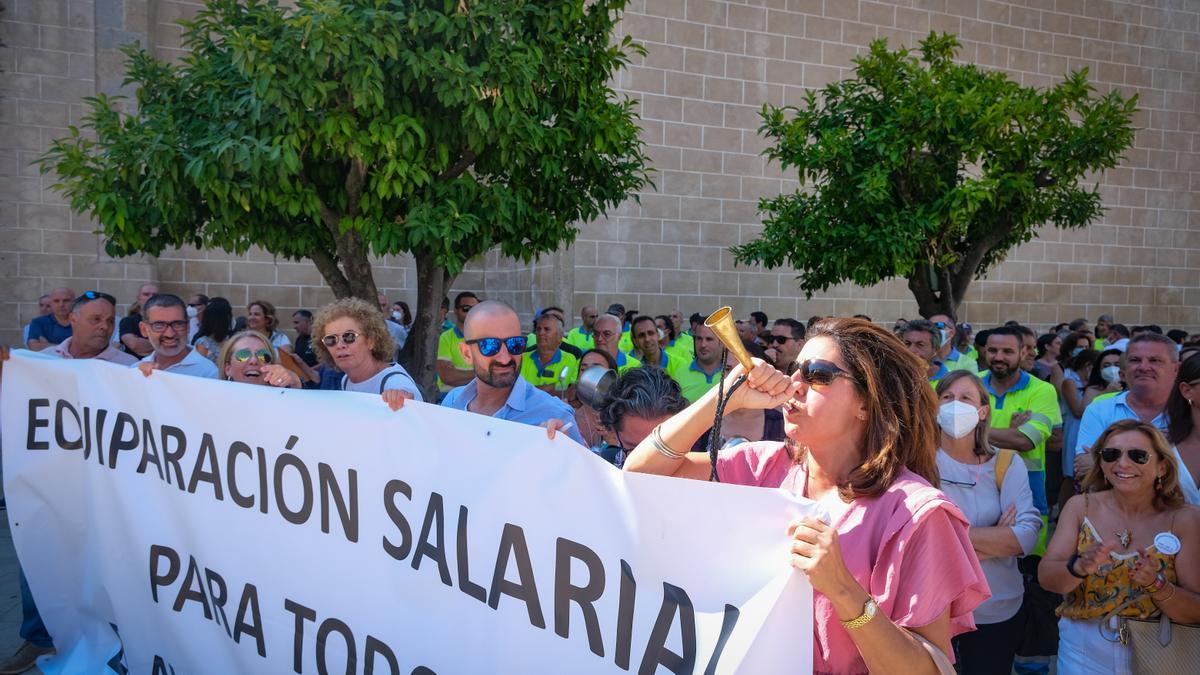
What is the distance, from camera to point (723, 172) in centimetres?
1466

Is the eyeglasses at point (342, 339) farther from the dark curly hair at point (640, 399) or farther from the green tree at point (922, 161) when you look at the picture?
the green tree at point (922, 161)

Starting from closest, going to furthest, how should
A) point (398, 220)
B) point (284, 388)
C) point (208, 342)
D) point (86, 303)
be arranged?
point (284, 388) → point (86, 303) → point (398, 220) → point (208, 342)

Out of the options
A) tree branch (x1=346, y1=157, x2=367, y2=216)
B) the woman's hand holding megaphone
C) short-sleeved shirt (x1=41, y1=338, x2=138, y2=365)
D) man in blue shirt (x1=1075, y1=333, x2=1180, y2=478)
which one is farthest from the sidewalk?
man in blue shirt (x1=1075, y1=333, x2=1180, y2=478)

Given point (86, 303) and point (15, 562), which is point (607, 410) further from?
point (15, 562)

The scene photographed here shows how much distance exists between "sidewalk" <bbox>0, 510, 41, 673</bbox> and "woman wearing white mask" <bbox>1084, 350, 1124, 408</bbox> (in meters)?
6.74

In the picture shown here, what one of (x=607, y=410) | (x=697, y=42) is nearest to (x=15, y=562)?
(x=607, y=410)

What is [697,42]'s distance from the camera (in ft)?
46.6

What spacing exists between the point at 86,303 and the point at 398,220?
6.27ft

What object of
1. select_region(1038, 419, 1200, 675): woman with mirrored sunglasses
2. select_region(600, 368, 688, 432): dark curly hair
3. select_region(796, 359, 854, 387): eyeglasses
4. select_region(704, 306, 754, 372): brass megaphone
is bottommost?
select_region(1038, 419, 1200, 675): woman with mirrored sunglasses

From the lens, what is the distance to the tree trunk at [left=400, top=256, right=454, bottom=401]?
6.94m

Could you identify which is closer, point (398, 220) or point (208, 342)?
point (398, 220)

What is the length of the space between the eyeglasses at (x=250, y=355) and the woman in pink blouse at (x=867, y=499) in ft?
8.58

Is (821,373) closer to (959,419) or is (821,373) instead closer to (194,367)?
(959,419)

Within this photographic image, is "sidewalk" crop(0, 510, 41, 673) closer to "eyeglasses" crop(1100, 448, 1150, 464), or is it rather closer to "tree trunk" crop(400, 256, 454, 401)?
"tree trunk" crop(400, 256, 454, 401)
